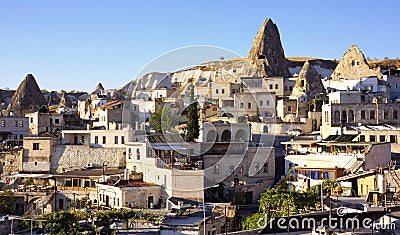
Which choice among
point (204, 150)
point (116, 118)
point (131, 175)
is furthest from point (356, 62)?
point (131, 175)

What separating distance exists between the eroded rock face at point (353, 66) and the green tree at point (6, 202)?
32.9 metres

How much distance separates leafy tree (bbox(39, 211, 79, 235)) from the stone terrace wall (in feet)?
52.6

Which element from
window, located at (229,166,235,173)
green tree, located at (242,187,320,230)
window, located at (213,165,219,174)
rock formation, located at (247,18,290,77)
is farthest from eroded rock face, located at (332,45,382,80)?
green tree, located at (242,187,320,230)

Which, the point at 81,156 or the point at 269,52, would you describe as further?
the point at 269,52

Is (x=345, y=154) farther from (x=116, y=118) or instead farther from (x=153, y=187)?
(x=116, y=118)

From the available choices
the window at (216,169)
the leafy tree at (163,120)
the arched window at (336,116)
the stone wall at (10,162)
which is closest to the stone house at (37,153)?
the stone wall at (10,162)

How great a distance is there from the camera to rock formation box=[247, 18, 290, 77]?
2427 inches

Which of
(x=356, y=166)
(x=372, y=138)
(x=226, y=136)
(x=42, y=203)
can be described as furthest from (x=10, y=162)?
(x=372, y=138)

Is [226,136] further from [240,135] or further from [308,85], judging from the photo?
[308,85]

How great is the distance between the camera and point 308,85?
48.6 m

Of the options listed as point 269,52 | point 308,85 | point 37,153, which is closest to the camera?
point 37,153

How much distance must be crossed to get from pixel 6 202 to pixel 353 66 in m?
35.4

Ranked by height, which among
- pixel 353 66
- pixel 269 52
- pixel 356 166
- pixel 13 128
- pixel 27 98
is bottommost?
pixel 356 166

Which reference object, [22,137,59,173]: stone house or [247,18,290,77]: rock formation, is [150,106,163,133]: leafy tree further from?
[247,18,290,77]: rock formation
